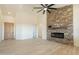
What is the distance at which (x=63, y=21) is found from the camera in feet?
26.7

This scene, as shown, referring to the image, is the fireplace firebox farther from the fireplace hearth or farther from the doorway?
the doorway

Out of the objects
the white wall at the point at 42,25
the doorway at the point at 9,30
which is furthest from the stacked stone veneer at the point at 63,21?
the doorway at the point at 9,30

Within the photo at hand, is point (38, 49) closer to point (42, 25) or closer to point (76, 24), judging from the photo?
point (76, 24)

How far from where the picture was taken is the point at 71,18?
23.2ft

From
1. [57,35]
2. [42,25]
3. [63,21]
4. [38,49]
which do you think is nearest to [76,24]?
[63,21]

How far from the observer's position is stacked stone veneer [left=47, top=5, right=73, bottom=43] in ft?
23.9

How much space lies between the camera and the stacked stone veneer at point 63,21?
7287 mm

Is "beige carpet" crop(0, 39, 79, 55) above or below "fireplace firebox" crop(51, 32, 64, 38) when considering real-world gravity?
below

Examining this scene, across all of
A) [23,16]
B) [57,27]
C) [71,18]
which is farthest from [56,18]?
[23,16]

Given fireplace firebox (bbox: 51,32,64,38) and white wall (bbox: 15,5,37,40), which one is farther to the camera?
white wall (bbox: 15,5,37,40)

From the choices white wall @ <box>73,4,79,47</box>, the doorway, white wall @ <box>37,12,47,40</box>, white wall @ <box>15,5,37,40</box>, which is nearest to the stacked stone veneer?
white wall @ <box>37,12,47,40</box>

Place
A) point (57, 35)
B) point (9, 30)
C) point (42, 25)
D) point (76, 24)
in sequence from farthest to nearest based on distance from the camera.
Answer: point (9, 30) → point (42, 25) → point (57, 35) → point (76, 24)

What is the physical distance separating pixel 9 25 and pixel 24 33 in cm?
216
